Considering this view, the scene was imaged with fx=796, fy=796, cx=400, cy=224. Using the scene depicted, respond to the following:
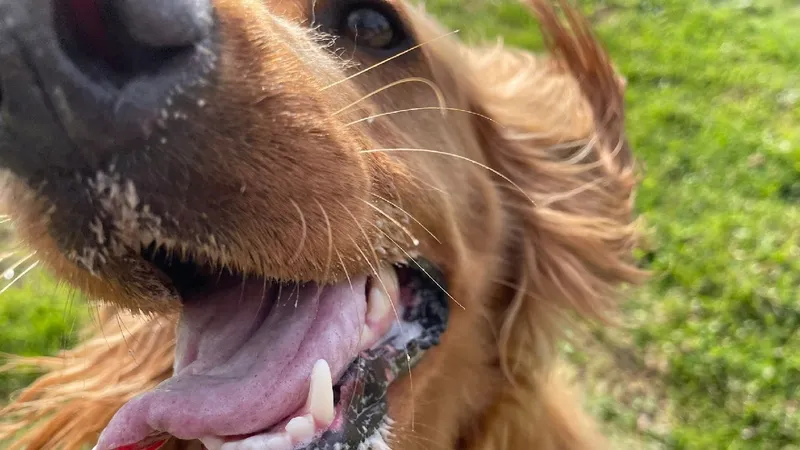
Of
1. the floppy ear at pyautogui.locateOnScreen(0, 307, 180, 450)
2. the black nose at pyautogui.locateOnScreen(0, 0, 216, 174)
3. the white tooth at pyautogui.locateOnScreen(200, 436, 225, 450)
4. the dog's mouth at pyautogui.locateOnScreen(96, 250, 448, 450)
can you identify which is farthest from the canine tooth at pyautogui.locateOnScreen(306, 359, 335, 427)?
the floppy ear at pyautogui.locateOnScreen(0, 307, 180, 450)

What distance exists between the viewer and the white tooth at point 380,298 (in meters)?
1.79

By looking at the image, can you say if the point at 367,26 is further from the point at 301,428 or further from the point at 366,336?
the point at 301,428

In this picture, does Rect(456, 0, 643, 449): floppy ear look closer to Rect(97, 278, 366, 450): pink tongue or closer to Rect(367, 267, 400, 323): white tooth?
Rect(367, 267, 400, 323): white tooth

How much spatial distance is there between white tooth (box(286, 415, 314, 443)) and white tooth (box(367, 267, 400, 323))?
33 cm

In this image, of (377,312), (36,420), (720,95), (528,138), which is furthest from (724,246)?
(36,420)

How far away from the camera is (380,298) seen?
71.4 inches

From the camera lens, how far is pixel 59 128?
1.13 meters

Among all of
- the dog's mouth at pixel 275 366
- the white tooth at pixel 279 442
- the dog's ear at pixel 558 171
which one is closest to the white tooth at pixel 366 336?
the dog's mouth at pixel 275 366

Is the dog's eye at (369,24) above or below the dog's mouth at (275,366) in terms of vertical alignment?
above

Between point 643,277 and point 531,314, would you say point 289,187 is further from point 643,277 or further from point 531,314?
Answer: point 643,277

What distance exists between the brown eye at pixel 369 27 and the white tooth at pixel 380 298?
1.91 feet

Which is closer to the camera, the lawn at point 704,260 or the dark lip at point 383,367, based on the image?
the dark lip at point 383,367

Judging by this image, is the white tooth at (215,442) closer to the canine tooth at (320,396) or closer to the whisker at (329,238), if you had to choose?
the canine tooth at (320,396)

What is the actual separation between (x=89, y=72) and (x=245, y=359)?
70cm
